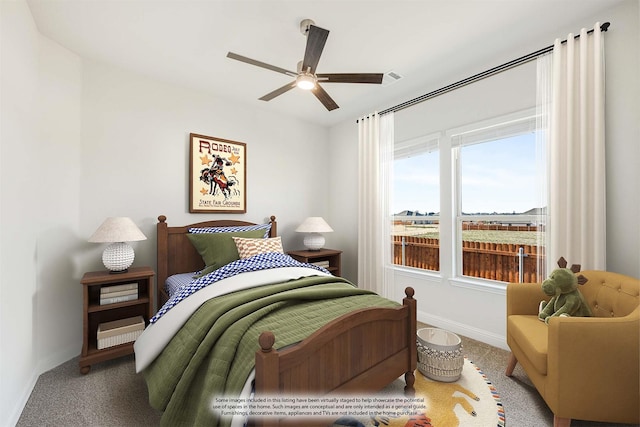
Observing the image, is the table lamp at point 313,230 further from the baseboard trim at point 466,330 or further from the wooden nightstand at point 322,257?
the baseboard trim at point 466,330

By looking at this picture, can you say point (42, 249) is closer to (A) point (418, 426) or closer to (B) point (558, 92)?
(A) point (418, 426)

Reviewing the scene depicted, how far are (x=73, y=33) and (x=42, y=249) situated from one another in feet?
5.58

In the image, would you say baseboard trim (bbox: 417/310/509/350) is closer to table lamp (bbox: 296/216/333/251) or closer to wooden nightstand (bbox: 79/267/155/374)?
table lamp (bbox: 296/216/333/251)

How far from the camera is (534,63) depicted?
2383 millimetres

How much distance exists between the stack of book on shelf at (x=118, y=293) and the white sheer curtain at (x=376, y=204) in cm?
249

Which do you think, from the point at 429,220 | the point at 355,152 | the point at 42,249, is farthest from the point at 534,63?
the point at 42,249

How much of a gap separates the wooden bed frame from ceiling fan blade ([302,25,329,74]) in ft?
5.22

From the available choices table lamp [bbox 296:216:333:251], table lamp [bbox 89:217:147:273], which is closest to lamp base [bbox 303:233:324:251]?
table lamp [bbox 296:216:333:251]

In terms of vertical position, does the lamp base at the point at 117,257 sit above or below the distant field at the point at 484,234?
below

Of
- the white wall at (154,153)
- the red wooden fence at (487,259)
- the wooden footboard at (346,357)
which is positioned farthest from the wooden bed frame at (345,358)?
the white wall at (154,153)

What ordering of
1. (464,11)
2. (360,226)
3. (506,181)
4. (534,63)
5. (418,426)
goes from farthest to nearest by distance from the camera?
1. (360,226)
2. (506,181)
3. (534,63)
4. (464,11)
5. (418,426)

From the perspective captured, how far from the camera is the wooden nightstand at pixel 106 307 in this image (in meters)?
2.16

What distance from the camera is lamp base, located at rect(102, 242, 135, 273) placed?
2.33 meters

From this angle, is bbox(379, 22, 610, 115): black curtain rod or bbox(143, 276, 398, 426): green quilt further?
bbox(379, 22, 610, 115): black curtain rod
